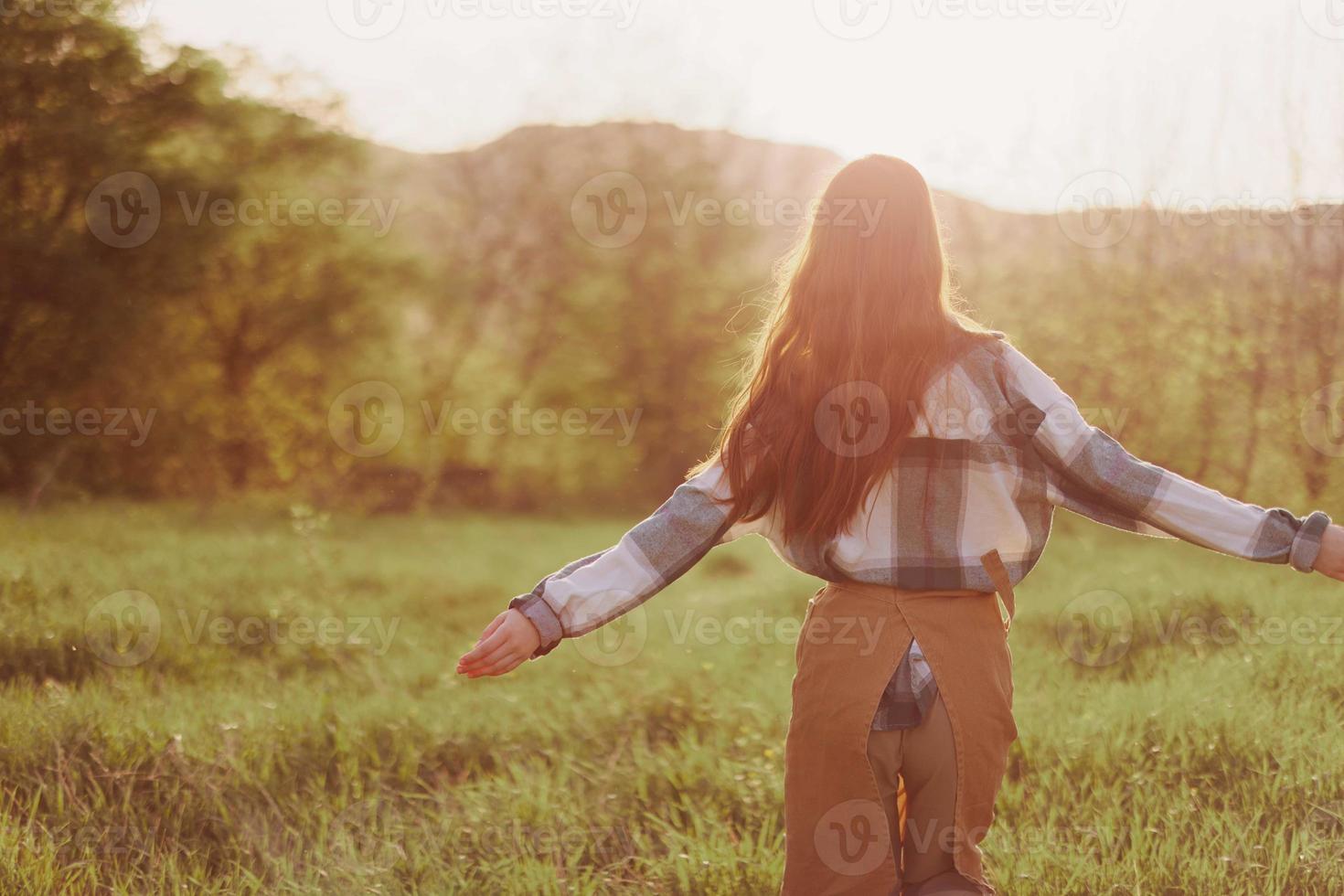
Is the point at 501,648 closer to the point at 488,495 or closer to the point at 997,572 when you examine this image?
the point at 997,572

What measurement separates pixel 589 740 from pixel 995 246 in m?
12.8

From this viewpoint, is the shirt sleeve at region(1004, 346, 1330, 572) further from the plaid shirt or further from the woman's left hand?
the woman's left hand

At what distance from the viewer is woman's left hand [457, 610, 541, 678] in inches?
85.6

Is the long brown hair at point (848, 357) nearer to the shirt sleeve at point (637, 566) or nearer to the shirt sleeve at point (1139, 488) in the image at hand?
the shirt sleeve at point (637, 566)

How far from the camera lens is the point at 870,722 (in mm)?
2105

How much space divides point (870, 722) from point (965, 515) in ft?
1.59

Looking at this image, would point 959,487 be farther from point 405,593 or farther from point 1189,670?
point 405,593

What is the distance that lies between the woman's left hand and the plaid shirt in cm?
4

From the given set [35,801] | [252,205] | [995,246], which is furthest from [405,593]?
[252,205]

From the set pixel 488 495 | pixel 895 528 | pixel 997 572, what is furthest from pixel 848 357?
pixel 488 495

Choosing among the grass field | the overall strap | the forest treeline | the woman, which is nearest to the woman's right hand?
the woman

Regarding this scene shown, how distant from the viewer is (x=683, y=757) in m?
4.20

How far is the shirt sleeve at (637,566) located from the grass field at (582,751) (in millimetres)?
1334

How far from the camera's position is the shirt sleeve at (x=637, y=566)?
224 cm
